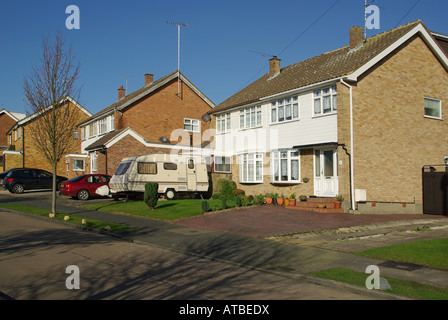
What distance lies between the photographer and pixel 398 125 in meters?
21.3

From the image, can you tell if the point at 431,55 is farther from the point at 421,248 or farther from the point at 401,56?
the point at 421,248

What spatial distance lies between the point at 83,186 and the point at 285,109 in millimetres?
12863

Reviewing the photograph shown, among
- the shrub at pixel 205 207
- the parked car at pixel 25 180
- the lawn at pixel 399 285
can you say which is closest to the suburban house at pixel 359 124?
the shrub at pixel 205 207

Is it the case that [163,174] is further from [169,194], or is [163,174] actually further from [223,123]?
[223,123]

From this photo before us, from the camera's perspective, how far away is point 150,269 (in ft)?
29.4

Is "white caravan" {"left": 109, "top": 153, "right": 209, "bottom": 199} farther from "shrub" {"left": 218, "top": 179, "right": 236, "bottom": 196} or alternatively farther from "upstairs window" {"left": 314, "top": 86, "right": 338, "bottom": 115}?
"upstairs window" {"left": 314, "top": 86, "right": 338, "bottom": 115}

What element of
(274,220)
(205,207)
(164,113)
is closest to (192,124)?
(164,113)

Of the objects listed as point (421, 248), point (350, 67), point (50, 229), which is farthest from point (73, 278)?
point (350, 67)

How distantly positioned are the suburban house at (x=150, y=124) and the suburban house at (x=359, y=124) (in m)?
10.0

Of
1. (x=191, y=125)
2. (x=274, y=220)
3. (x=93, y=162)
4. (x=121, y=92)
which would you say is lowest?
(x=274, y=220)

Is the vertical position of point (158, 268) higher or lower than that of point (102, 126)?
lower

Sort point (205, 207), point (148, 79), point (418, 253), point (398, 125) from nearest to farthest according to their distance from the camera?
point (418, 253)
point (205, 207)
point (398, 125)
point (148, 79)

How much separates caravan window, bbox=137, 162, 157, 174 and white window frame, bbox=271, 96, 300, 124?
7.39 m

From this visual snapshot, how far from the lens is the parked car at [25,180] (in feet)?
97.2
